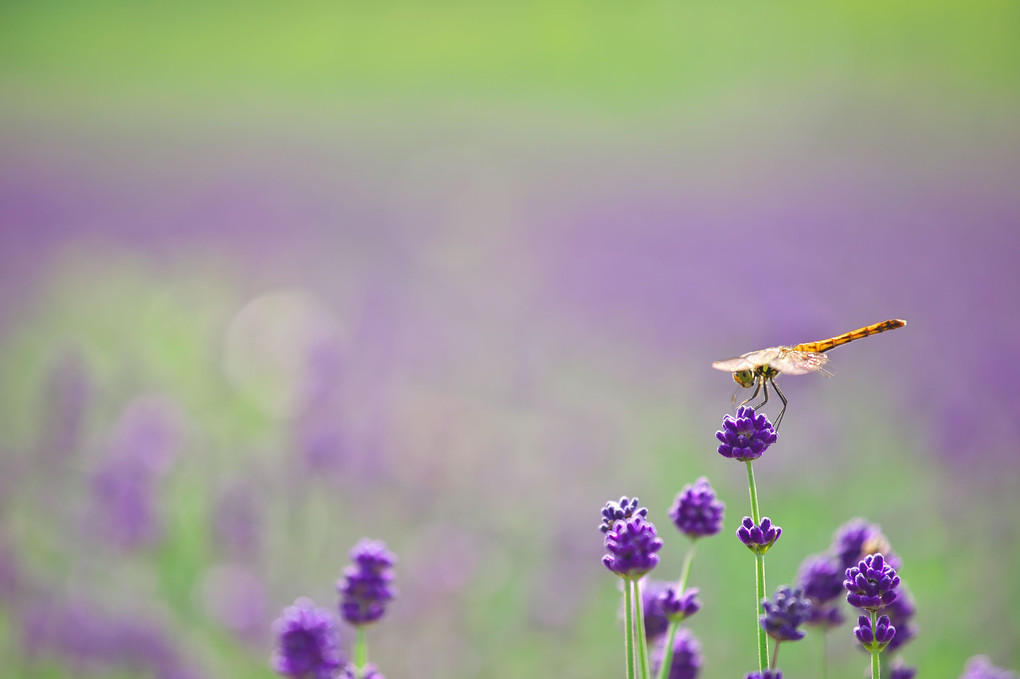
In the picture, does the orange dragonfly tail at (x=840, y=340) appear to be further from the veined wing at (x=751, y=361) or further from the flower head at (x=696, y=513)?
the flower head at (x=696, y=513)

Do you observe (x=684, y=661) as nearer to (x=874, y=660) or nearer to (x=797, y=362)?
(x=874, y=660)

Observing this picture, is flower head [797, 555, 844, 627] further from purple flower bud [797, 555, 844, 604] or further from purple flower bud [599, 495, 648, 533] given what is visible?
purple flower bud [599, 495, 648, 533]

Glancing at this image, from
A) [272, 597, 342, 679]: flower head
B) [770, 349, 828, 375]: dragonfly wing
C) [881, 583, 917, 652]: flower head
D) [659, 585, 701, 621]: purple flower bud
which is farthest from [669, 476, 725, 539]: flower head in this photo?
[272, 597, 342, 679]: flower head

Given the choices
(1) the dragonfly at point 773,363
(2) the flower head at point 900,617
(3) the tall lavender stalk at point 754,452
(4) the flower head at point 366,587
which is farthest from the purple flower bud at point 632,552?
(2) the flower head at point 900,617

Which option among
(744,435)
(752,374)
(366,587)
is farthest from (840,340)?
(366,587)

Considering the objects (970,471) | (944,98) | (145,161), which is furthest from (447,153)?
(970,471)
